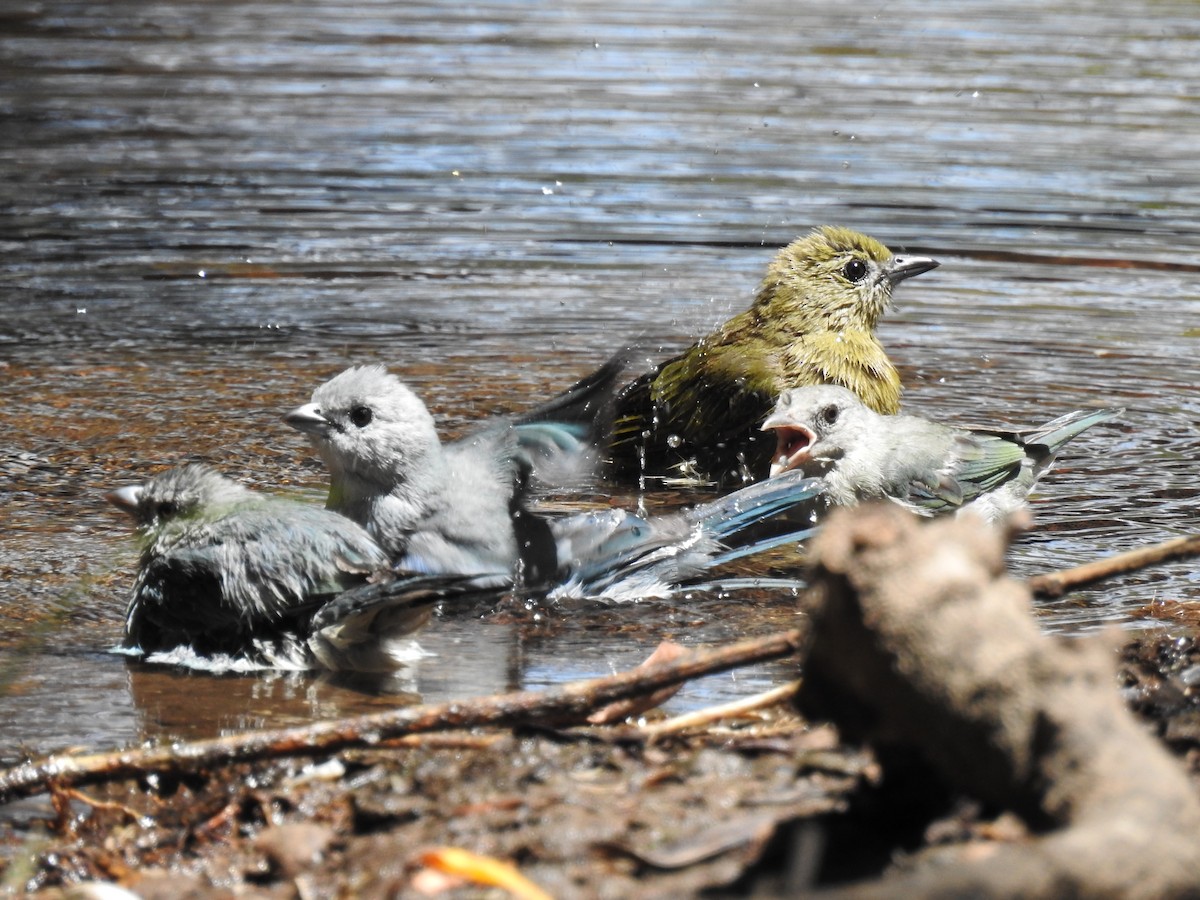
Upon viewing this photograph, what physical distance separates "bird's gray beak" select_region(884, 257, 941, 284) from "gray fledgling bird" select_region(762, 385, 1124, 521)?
1.44 meters

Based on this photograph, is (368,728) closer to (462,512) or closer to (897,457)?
(462,512)

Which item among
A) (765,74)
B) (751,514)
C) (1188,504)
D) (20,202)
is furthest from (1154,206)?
(20,202)

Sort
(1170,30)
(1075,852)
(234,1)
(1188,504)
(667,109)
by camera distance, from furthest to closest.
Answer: (234,1), (1170,30), (667,109), (1188,504), (1075,852)

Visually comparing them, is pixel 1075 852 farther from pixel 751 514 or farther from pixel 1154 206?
pixel 1154 206

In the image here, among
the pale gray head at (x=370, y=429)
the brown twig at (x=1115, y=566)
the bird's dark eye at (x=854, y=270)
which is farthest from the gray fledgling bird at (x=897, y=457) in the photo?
the brown twig at (x=1115, y=566)

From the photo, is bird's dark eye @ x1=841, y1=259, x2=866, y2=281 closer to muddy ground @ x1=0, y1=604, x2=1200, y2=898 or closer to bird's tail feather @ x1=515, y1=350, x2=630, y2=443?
bird's tail feather @ x1=515, y1=350, x2=630, y2=443

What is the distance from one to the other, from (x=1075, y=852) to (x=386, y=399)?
3554mm

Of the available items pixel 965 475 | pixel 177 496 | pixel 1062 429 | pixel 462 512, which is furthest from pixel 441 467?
pixel 1062 429

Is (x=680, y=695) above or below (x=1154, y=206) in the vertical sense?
below

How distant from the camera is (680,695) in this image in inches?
177

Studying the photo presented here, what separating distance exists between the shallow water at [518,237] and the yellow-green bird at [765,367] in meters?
0.56

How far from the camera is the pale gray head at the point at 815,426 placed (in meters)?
6.45

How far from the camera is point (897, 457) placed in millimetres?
6477

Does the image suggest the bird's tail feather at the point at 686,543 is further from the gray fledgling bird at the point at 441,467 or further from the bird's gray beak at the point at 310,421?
the bird's gray beak at the point at 310,421
